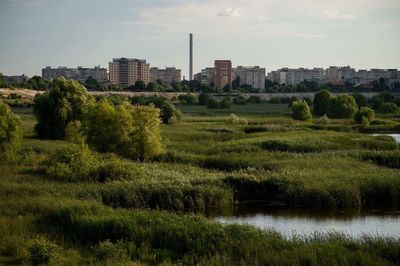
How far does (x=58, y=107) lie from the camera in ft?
169

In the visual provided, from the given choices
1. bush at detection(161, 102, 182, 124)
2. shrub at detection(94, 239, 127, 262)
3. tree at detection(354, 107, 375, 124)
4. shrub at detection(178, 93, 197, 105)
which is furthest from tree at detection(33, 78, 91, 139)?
shrub at detection(178, 93, 197, 105)

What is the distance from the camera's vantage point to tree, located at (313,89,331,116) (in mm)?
98250

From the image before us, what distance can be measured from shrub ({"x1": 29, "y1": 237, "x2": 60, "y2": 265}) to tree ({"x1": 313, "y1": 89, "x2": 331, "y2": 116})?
8354 cm

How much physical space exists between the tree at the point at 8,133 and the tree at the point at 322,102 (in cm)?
6813

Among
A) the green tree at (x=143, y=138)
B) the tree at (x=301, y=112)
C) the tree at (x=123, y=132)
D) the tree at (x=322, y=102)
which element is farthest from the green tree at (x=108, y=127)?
the tree at (x=322, y=102)

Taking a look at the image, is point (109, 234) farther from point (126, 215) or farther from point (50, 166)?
point (50, 166)

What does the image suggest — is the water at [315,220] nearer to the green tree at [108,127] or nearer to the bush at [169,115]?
the green tree at [108,127]

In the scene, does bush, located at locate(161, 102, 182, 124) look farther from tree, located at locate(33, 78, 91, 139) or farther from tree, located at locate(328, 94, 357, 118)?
tree, located at locate(328, 94, 357, 118)

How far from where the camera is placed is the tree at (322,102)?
9825 centimetres

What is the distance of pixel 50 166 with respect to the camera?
33594 mm

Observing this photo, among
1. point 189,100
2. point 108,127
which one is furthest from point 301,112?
point 189,100

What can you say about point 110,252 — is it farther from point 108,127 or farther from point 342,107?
point 342,107

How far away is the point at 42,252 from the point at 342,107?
7993cm

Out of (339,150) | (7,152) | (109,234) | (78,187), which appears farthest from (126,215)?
(339,150)
